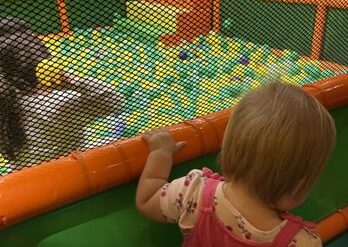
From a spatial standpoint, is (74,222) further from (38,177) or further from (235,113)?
(235,113)

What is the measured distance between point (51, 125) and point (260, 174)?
376 mm

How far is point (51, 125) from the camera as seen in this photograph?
737 millimetres

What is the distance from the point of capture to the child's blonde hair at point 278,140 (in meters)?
0.52

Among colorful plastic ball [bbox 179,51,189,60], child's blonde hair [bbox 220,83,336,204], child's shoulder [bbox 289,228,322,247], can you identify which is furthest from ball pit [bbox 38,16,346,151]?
child's shoulder [bbox 289,228,322,247]

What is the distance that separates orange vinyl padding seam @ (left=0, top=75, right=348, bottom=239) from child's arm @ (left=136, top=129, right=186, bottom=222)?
0.05 feet

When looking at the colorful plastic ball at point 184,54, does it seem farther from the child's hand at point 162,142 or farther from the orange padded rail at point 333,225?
the child's hand at point 162,142

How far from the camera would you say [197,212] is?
600 millimetres

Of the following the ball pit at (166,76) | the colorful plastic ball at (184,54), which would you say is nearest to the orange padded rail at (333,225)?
the ball pit at (166,76)

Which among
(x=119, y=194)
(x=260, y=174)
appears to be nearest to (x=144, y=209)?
(x=119, y=194)

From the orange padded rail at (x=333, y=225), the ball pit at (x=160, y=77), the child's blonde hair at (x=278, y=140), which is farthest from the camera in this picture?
the orange padded rail at (x=333, y=225)

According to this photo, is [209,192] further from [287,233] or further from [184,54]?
[184,54]

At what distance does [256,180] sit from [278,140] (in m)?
0.06

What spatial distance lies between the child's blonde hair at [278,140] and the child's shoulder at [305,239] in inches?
2.6

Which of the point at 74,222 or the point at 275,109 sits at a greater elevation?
the point at 275,109
